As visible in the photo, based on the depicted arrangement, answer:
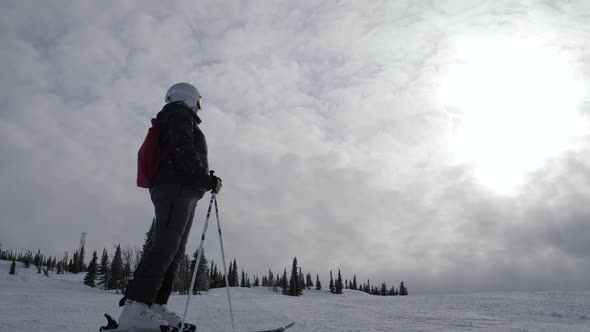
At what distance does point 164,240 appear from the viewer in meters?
4.23

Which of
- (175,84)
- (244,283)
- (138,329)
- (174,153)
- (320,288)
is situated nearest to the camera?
(138,329)

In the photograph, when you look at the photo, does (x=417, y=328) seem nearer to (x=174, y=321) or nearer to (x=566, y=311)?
(x=174, y=321)

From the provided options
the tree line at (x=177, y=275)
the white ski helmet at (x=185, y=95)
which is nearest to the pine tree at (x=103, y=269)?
the tree line at (x=177, y=275)

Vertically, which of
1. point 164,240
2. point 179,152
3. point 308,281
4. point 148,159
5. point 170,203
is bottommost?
point 308,281

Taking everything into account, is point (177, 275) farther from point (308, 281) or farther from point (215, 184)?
point (308, 281)

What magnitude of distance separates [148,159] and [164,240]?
1076 mm

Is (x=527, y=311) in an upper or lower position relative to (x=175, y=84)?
lower

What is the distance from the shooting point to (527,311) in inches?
349

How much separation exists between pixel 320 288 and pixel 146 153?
12836 cm

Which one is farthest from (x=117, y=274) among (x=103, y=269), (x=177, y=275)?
(x=177, y=275)

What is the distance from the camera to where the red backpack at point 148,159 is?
452 centimetres

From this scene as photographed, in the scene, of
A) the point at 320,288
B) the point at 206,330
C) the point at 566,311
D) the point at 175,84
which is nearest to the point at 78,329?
the point at 206,330

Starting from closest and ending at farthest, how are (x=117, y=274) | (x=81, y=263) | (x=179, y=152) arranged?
(x=179, y=152)
(x=117, y=274)
(x=81, y=263)

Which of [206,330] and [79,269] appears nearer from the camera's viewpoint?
[206,330]
